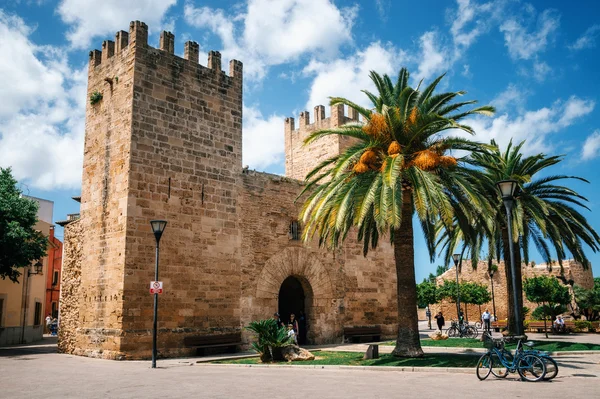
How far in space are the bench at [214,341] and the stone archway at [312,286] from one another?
1825 millimetres

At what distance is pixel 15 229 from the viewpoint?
1722cm

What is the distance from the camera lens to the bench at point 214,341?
14570 mm

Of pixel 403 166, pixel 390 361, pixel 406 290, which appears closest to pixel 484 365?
pixel 390 361

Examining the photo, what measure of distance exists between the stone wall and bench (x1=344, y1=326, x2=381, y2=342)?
895 cm

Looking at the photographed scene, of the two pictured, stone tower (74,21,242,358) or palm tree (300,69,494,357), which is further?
stone tower (74,21,242,358)

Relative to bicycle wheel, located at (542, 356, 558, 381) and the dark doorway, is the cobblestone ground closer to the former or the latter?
bicycle wheel, located at (542, 356, 558, 381)

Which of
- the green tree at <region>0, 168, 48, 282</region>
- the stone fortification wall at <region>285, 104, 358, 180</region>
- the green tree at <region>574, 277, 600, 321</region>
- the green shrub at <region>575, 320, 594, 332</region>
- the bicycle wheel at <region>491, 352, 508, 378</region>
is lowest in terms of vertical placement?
the green shrub at <region>575, 320, 594, 332</region>

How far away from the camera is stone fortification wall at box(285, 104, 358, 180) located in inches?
822

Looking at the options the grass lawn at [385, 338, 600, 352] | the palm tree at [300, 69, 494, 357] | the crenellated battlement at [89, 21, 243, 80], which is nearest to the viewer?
the palm tree at [300, 69, 494, 357]

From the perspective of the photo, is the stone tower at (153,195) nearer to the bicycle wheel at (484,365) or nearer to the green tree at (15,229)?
the green tree at (15,229)

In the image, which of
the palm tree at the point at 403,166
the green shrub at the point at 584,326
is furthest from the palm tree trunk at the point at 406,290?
the green shrub at the point at 584,326

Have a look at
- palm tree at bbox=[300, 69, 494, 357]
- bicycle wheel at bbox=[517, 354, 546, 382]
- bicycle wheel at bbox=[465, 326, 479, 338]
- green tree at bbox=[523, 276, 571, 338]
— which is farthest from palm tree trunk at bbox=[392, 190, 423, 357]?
green tree at bbox=[523, 276, 571, 338]

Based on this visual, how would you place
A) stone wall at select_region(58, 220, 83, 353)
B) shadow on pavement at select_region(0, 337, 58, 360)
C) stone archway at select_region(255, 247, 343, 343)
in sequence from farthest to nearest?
stone archway at select_region(255, 247, 343, 343), shadow on pavement at select_region(0, 337, 58, 360), stone wall at select_region(58, 220, 83, 353)

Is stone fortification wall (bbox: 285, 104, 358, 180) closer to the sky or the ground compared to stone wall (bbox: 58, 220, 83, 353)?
closer to the sky
